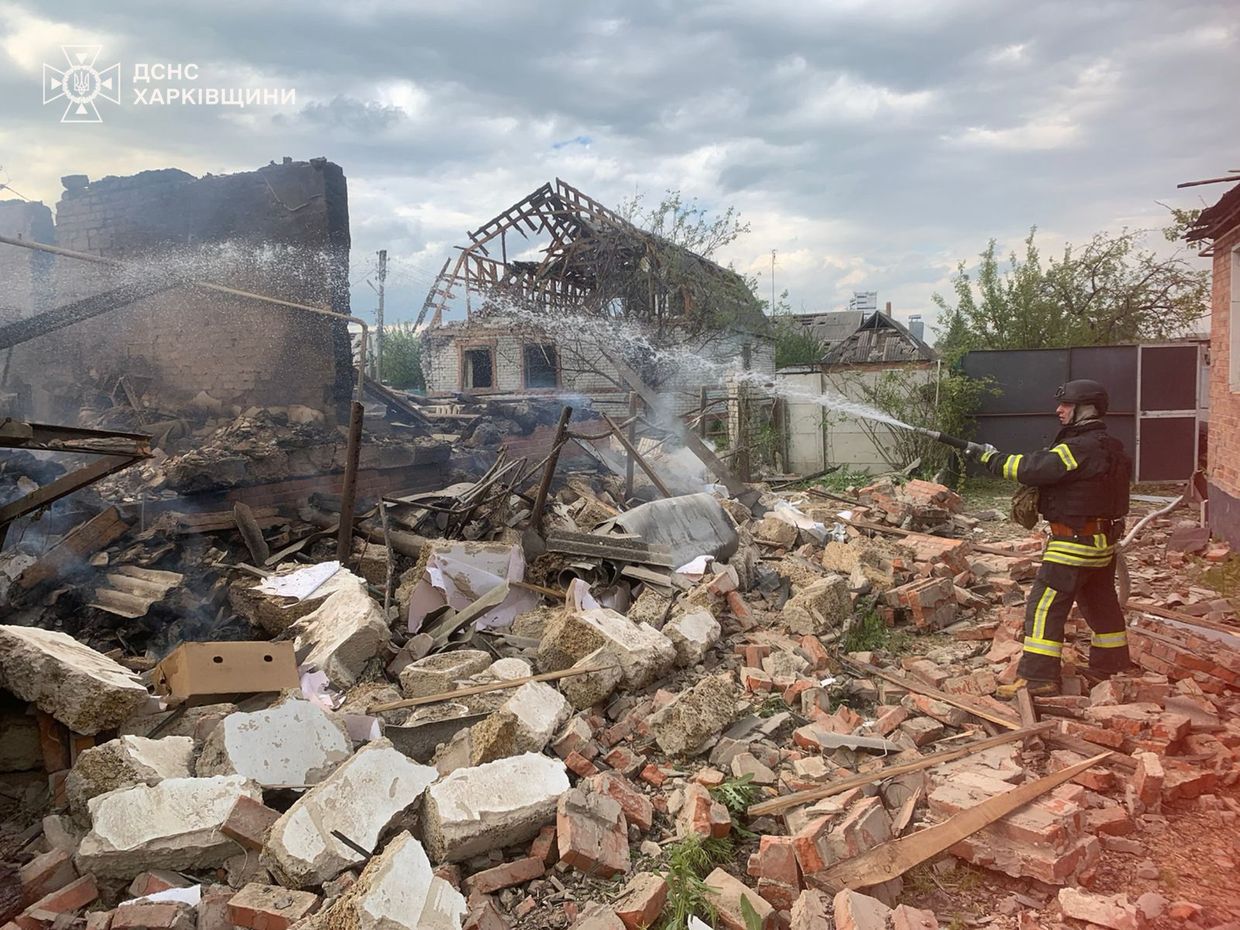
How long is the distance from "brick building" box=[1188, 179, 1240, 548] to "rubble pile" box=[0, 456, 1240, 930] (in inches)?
93.3

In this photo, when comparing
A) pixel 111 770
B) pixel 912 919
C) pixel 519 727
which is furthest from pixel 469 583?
pixel 912 919

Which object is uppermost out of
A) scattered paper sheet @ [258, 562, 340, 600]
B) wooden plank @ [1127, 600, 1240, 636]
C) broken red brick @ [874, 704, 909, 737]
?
scattered paper sheet @ [258, 562, 340, 600]

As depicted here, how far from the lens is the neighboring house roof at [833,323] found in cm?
3556

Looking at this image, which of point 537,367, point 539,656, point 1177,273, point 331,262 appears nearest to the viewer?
point 539,656

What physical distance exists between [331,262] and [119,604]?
584 cm

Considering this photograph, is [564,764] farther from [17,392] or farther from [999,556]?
[17,392]

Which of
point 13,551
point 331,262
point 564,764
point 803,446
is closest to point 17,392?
point 331,262

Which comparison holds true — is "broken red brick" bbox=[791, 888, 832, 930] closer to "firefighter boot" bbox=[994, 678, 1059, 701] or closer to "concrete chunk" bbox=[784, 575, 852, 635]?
"firefighter boot" bbox=[994, 678, 1059, 701]

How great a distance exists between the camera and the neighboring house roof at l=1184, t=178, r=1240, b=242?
654 cm

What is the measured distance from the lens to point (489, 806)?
3.14 meters

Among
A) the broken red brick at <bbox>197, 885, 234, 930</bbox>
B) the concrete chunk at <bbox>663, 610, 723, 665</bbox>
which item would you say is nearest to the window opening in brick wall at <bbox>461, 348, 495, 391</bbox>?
the concrete chunk at <bbox>663, 610, 723, 665</bbox>

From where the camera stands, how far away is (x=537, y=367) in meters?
20.0

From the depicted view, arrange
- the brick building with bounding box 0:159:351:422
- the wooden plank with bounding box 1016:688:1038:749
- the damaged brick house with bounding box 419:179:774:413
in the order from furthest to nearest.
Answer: the damaged brick house with bounding box 419:179:774:413
the brick building with bounding box 0:159:351:422
the wooden plank with bounding box 1016:688:1038:749

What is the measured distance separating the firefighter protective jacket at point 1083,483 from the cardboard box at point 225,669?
4.39 meters
